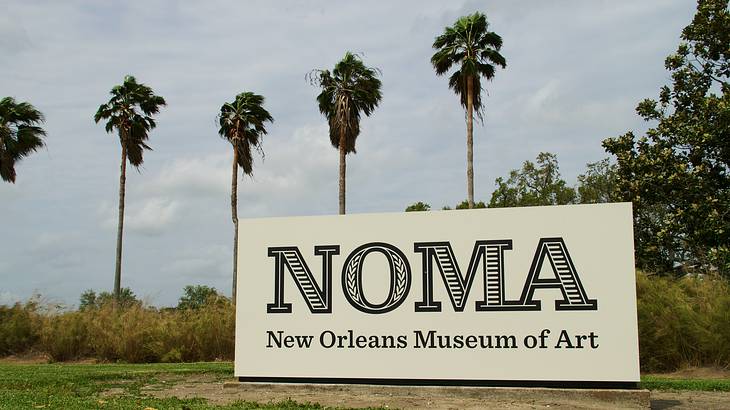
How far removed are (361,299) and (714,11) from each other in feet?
61.0

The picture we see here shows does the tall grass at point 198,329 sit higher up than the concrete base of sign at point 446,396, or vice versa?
the tall grass at point 198,329

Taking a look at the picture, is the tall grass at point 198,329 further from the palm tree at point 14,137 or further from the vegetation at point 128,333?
the palm tree at point 14,137

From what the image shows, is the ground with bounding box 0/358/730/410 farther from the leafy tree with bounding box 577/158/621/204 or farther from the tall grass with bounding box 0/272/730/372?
the leafy tree with bounding box 577/158/621/204

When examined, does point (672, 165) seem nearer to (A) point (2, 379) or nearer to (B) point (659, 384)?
(B) point (659, 384)

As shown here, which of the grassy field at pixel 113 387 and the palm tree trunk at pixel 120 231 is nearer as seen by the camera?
the grassy field at pixel 113 387

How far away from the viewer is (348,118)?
31453 millimetres

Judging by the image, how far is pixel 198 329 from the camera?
20594mm

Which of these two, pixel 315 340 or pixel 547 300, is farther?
pixel 315 340

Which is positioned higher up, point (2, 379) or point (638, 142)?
point (638, 142)

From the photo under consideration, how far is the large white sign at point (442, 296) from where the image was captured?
34.7 ft

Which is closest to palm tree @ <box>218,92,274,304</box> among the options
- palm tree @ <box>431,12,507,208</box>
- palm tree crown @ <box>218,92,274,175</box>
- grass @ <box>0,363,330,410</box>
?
palm tree crown @ <box>218,92,274,175</box>

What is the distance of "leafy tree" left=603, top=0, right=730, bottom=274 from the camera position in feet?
74.2

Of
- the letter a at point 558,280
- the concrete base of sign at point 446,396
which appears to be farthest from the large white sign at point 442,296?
the concrete base of sign at point 446,396

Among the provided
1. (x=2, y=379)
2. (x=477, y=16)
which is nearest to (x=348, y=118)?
(x=477, y=16)
